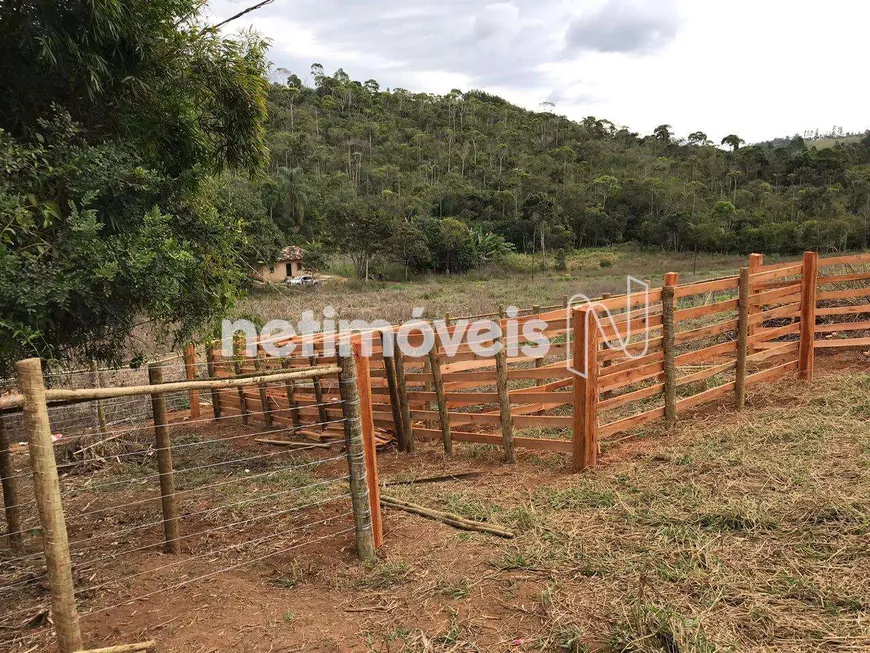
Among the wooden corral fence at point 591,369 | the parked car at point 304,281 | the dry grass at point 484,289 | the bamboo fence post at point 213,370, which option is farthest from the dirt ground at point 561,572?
the parked car at point 304,281

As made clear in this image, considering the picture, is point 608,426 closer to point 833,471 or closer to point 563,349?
point 833,471

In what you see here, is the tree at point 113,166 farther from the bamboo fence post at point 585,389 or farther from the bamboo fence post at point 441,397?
the bamboo fence post at point 585,389

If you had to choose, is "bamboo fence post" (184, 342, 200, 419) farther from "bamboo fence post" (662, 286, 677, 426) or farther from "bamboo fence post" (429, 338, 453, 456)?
"bamboo fence post" (662, 286, 677, 426)

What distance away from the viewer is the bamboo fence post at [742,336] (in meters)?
6.15

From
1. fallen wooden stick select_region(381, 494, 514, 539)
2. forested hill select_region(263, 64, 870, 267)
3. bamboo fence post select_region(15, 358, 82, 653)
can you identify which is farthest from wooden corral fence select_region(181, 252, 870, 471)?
forested hill select_region(263, 64, 870, 267)

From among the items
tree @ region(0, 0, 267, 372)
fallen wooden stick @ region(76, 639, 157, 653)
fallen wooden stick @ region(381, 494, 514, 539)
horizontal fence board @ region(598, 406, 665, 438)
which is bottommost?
fallen wooden stick @ region(381, 494, 514, 539)

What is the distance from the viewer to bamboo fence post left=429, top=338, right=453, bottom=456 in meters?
5.85

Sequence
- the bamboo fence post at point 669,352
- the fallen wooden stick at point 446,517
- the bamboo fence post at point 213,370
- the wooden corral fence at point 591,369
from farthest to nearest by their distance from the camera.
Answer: the bamboo fence post at point 213,370, the bamboo fence post at point 669,352, the wooden corral fence at point 591,369, the fallen wooden stick at point 446,517

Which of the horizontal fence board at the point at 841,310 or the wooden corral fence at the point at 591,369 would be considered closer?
the wooden corral fence at the point at 591,369

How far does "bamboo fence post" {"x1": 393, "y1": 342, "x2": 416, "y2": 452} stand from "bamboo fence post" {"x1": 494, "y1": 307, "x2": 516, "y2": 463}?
41.5 inches

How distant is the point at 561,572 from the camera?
324 cm

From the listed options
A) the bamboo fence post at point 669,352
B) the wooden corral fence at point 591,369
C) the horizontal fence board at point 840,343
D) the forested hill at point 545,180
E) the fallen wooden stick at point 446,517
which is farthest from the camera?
the forested hill at point 545,180

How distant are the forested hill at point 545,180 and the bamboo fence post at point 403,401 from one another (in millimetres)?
28535

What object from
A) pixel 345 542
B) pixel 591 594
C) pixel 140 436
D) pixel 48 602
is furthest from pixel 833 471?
pixel 140 436
